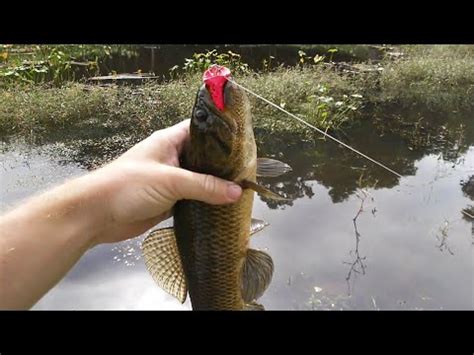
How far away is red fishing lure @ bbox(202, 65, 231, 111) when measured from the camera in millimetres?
1495

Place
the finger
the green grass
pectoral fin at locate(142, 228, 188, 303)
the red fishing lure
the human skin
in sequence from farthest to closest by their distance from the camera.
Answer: the green grass < the finger < pectoral fin at locate(142, 228, 188, 303) < the human skin < the red fishing lure

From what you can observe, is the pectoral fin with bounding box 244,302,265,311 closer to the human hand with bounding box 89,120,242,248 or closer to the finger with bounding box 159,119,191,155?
the human hand with bounding box 89,120,242,248

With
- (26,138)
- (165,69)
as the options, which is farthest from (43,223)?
(165,69)

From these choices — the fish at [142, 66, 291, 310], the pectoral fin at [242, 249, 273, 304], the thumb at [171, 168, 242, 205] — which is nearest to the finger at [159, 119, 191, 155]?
the fish at [142, 66, 291, 310]

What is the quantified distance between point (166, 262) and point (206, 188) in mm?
360

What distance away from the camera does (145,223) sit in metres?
2.00

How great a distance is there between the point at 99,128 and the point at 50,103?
883 mm

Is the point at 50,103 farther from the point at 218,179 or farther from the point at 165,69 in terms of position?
the point at 218,179

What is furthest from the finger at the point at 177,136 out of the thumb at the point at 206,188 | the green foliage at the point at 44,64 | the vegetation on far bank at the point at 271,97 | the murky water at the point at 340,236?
the green foliage at the point at 44,64

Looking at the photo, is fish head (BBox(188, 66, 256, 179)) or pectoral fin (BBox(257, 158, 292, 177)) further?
pectoral fin (BBox(257, 158, 292, 177))

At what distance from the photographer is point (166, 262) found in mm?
1737

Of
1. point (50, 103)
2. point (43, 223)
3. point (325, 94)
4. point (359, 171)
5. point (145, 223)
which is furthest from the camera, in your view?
point (325, 94)

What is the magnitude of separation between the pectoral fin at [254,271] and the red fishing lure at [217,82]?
54cm

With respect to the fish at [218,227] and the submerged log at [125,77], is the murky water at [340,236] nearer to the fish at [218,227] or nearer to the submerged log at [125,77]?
the fish at [218,227]
